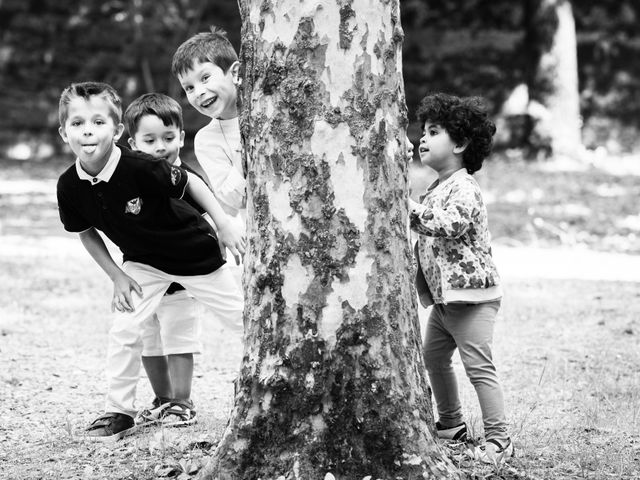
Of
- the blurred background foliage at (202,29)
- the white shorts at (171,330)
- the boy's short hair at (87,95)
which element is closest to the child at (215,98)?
the boy's short hair at (87,95)

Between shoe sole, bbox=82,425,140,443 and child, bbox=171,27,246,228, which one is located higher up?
child, bbox=171,27,246,228

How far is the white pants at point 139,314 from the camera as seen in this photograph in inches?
157

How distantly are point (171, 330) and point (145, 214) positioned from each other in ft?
2.21

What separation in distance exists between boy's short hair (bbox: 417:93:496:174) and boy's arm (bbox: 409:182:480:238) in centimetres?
28

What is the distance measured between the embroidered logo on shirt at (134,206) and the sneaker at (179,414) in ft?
3.04

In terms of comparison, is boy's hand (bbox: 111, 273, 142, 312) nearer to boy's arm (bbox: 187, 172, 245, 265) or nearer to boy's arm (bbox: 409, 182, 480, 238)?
boy's arm (bbox: 187, 172, 245, 265)

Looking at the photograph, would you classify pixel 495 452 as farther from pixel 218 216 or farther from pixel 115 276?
pixel 115 276

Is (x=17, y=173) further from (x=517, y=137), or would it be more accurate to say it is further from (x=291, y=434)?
(x=291, y=434)

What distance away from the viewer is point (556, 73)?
12.7 m

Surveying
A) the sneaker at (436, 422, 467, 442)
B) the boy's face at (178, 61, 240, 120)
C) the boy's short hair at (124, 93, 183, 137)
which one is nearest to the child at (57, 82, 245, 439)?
the boy's short hair at (124, 93, 183, 137)

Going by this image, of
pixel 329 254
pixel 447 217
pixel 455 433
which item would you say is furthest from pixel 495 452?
pixel 329 254

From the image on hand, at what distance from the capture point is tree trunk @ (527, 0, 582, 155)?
497 inches

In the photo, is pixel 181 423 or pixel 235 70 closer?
pixel 181 423

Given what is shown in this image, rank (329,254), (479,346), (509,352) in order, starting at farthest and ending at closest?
(509,352) < (479,346) < (329,254)
